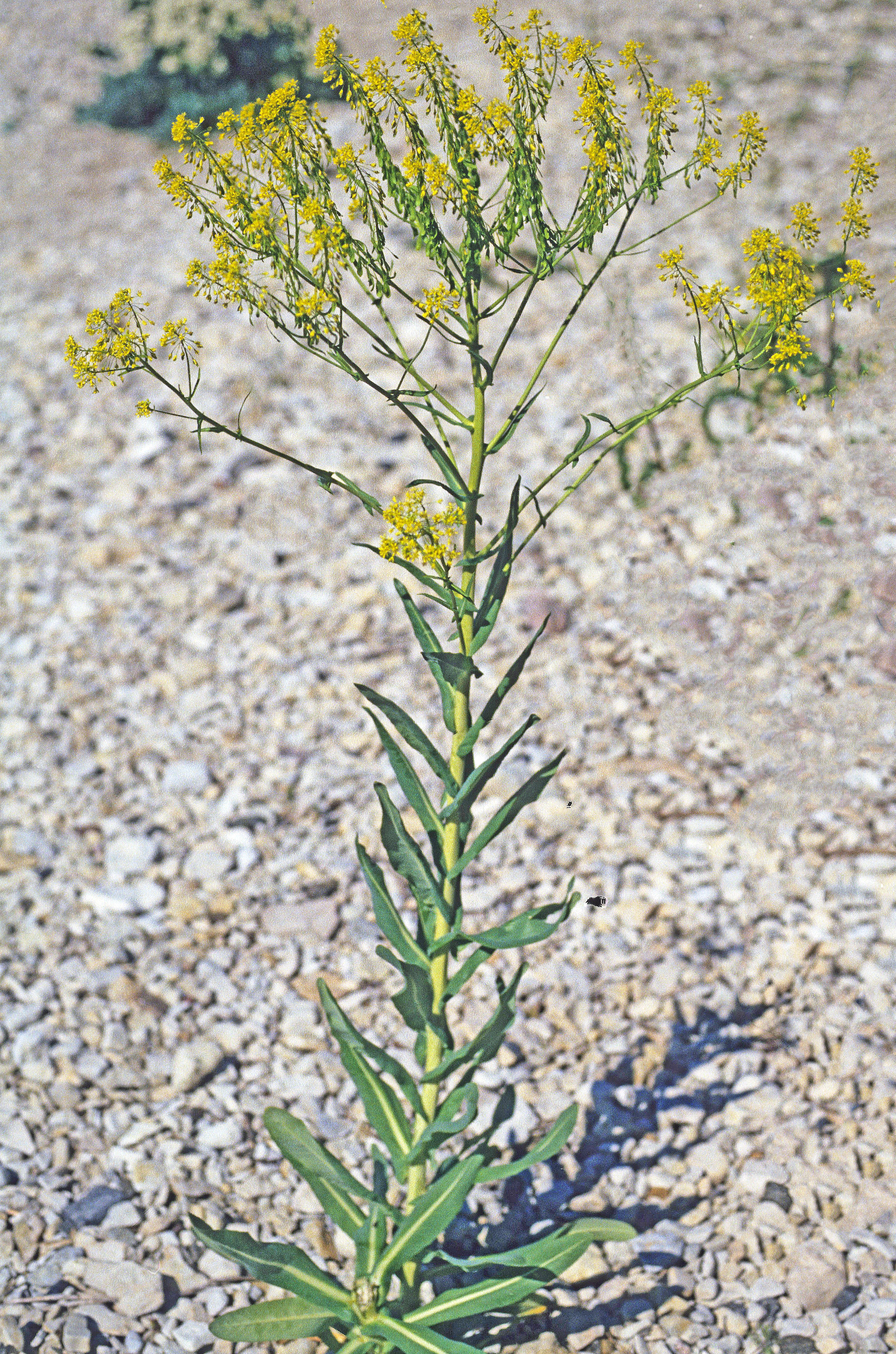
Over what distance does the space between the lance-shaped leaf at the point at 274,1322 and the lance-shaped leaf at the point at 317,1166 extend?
17 cm

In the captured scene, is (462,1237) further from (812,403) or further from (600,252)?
(600,252)

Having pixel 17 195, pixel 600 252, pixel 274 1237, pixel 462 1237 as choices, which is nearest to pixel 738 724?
pixel 462 1237

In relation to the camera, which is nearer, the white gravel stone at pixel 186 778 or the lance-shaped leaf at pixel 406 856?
the lance-shaped leaf at pixel 406 856

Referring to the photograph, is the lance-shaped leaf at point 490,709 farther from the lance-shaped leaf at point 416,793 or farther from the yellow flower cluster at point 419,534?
the yellow flower cluster at point 419,534

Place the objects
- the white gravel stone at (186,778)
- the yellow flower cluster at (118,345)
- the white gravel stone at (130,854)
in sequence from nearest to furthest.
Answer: the yellow flower cluster at (118,345), the white gravel stone at (130,854), the white gravel stone at (186,778)

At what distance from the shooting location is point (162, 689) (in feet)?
14.6

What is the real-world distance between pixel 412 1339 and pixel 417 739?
42.8 inches

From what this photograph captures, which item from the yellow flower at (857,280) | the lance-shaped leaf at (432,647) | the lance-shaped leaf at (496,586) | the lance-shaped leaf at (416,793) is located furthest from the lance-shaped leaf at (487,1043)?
the yellow flower at (857,280)

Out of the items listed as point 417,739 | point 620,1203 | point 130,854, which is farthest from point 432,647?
point 130,854

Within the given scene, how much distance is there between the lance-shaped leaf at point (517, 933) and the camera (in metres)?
2.23

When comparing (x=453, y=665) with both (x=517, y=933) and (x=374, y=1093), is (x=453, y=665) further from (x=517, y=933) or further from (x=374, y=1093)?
(x=374, y=1093)

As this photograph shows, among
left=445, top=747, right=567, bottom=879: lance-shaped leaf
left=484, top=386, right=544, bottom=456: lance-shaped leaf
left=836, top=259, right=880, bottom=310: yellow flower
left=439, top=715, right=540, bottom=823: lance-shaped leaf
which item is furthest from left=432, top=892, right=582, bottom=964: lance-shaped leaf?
left=836, top=259, right=880, bottom=310: yellow flower

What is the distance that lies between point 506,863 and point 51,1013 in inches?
53.0

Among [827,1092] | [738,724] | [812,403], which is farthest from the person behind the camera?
[812,403]
